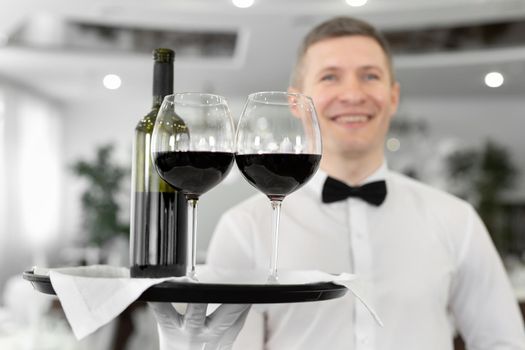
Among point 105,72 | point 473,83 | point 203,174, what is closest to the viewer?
point 203,174

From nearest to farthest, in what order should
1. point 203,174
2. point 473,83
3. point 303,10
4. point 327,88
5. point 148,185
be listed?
1. point 203,174
2. point 148,185
3. point 327,88
4. point 303,10
5. point 473,83

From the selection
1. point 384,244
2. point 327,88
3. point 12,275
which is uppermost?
point 327,88

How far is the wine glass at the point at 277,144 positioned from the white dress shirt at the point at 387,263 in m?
0.68

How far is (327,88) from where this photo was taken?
1.75m

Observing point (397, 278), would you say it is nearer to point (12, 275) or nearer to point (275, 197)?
point (275, 197)

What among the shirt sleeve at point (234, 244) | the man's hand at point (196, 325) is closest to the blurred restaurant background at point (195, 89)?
the shirt sleeve at point (234, 244)

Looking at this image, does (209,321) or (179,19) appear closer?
(209,321)

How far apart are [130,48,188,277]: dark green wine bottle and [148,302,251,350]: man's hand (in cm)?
13

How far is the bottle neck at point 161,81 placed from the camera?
4.04ft

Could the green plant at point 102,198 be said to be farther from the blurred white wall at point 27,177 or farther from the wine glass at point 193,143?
the wine glass at point 193,143

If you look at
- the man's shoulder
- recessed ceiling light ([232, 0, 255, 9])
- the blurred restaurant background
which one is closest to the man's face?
the man's shoulder

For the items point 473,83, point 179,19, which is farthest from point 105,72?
point 473,83

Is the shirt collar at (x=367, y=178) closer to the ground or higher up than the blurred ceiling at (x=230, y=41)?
closer to the ground

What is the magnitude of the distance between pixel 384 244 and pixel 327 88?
1.37ft
